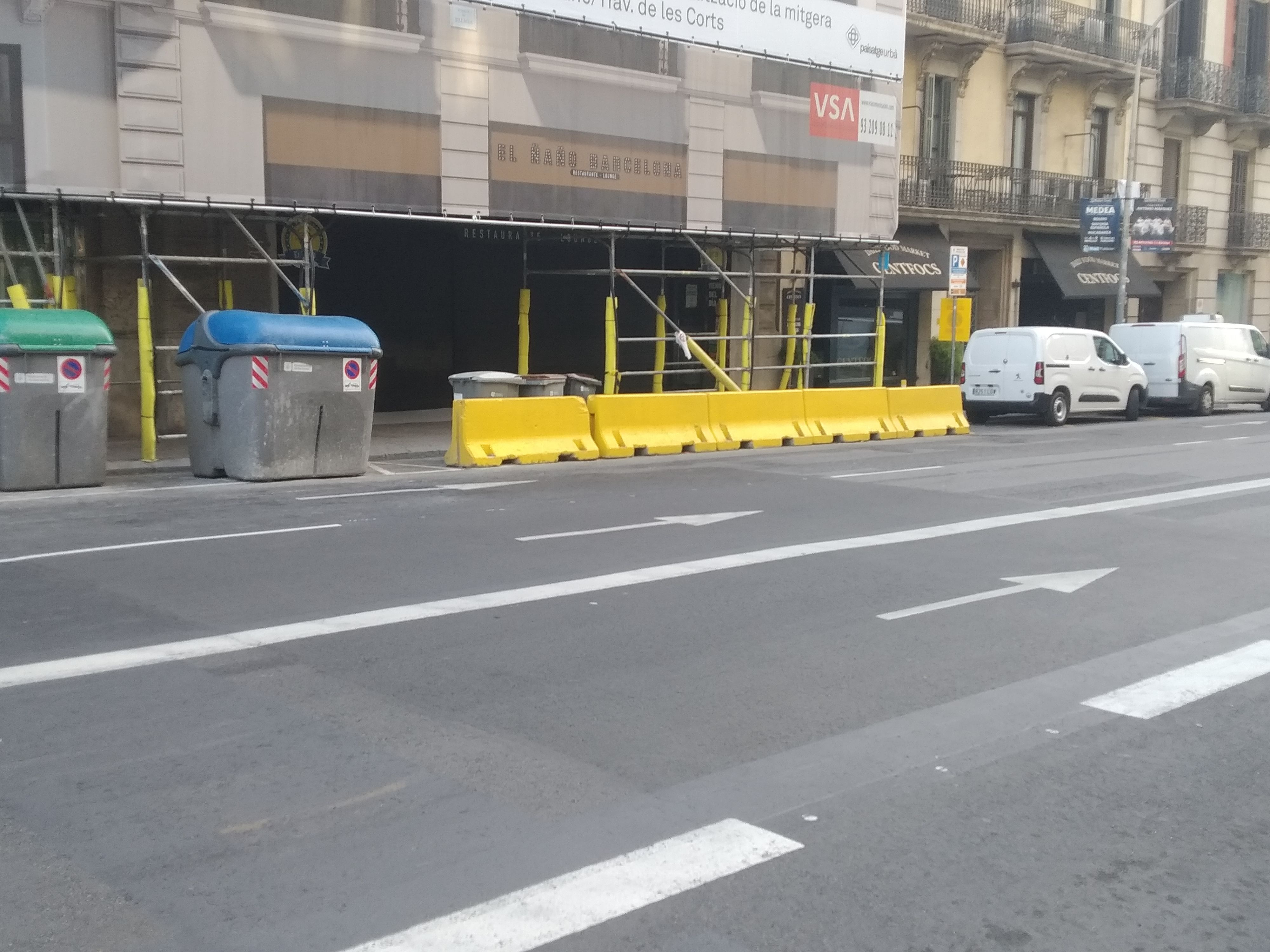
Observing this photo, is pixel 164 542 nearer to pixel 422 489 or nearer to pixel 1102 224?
pixel 422 489

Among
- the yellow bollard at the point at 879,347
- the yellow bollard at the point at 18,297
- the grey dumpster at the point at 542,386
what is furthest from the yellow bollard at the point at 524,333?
the yellow bollard at the point at 18,297

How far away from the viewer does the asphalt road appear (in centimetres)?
391

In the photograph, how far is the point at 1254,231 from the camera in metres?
39.6

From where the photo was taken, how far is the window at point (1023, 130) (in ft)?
104

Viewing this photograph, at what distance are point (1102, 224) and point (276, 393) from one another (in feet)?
75.2

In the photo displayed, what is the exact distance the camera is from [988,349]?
24.2 m

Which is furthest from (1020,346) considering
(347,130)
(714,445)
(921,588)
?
(921,588)

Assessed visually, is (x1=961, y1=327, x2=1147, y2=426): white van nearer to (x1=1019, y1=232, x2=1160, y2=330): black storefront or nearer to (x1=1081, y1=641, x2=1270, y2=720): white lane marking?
(x1=1019, y1=232, x2=1160, y2=330): black storefront

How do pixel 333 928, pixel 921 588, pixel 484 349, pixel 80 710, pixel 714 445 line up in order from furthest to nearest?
pixel 484 349
pixel 714 445
pixel 921 588
pixel 80 710
pixel 333 928

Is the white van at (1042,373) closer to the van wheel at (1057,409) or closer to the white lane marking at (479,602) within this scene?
the van wheel at (1057,409)

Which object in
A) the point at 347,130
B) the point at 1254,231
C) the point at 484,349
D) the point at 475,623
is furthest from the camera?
the point at 1254,231

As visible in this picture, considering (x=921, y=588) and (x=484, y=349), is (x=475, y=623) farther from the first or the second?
(x=484, y=349)

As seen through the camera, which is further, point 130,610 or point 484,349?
point 484,349

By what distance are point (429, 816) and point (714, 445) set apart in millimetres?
13834
